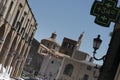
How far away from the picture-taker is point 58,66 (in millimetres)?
79250

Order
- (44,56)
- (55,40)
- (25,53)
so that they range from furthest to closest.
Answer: (55,40), (44,56), (25,53)

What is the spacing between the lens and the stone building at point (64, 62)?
68375 mm

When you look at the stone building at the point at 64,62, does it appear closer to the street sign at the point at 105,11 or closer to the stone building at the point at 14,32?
the stone building at the point at 14,32

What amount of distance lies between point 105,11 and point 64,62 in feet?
203

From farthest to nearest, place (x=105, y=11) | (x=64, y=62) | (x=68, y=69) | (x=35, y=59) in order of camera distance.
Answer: (x=35, y=59) → (x=64, y=62) → (x=68, y=69) → (x=105, y=11)

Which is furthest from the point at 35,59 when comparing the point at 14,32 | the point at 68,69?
the point at 14,32

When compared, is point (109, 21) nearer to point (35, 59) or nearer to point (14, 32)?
point (14, 32)

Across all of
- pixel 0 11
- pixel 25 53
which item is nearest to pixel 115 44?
pixel 0 11

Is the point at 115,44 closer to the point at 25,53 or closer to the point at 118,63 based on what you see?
the point at 118,63

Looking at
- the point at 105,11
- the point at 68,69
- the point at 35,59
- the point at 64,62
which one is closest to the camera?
the point at 105,11

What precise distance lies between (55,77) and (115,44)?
6811cm

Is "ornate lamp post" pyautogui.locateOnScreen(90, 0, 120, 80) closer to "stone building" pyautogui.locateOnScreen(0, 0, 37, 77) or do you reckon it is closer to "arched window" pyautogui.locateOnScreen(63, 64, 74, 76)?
"stone building" pyautogui.locateOnScreen(0, 0, 37, 77)

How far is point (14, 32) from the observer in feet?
121

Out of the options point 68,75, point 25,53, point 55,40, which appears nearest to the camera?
point 25,53
